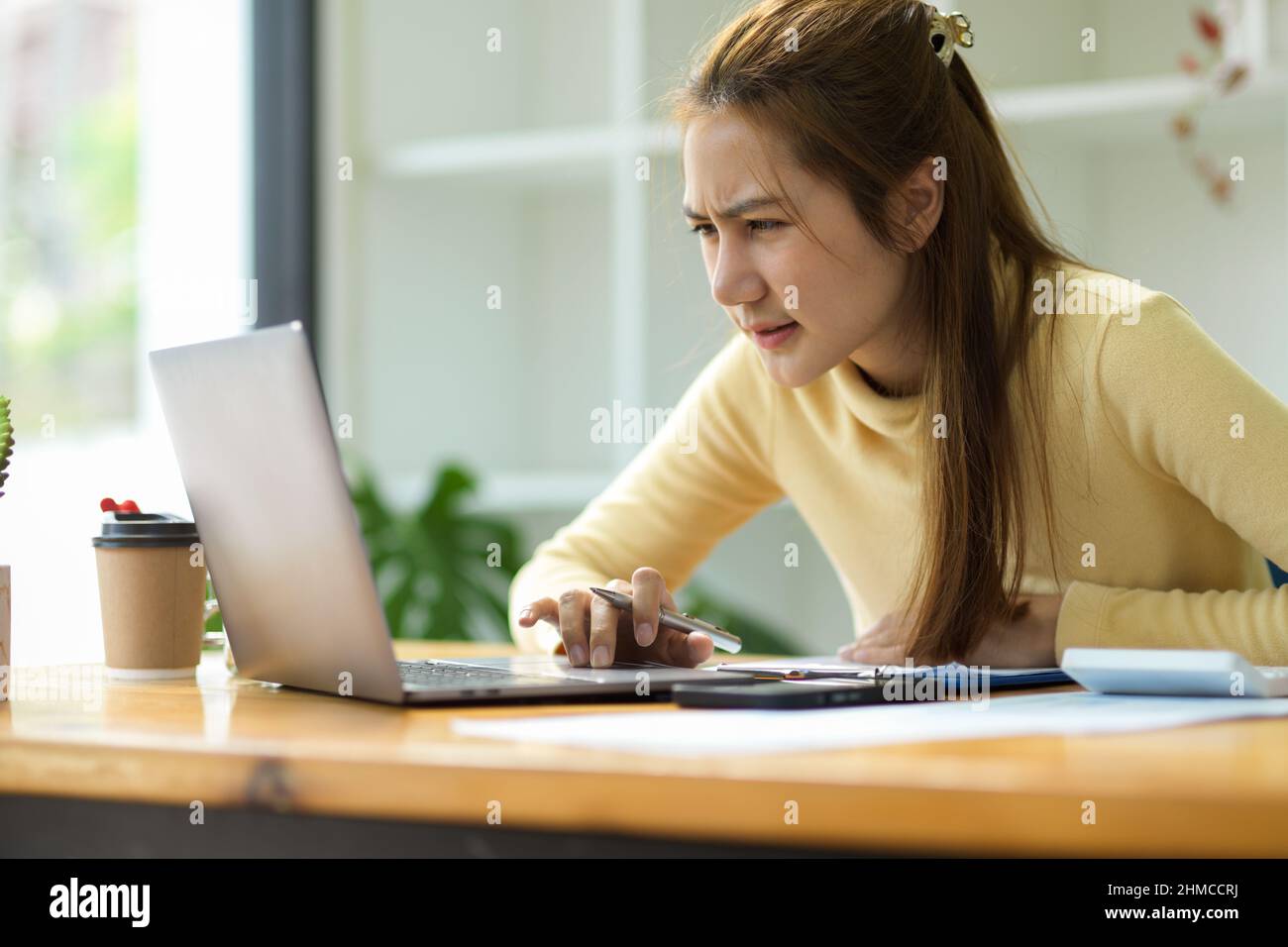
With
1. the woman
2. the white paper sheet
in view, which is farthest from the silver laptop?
the woman

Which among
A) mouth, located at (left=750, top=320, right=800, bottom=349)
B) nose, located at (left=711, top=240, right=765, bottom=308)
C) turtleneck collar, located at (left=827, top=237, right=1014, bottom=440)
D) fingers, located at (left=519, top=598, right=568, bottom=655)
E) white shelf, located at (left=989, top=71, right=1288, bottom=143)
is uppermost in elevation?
white shelf, located at (left=989, top=71, right=1288, bottom=143)

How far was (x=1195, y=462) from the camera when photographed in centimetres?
126

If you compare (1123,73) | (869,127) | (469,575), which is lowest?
(469,575)

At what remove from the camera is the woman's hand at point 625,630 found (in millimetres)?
1118

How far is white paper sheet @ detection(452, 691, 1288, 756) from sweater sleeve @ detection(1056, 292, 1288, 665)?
1.04 feet

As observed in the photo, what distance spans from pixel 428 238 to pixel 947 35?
185 cm

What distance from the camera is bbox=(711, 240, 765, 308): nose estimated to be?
4.49 ft

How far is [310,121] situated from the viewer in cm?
304

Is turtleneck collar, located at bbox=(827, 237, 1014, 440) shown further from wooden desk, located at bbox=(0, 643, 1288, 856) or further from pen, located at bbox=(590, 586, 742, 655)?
wooden desk, located at bbox=(0, 643, 1288, 856)

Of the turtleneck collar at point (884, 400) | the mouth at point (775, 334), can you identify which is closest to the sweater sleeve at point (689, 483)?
the turtleneck collar at point (884, 400)
